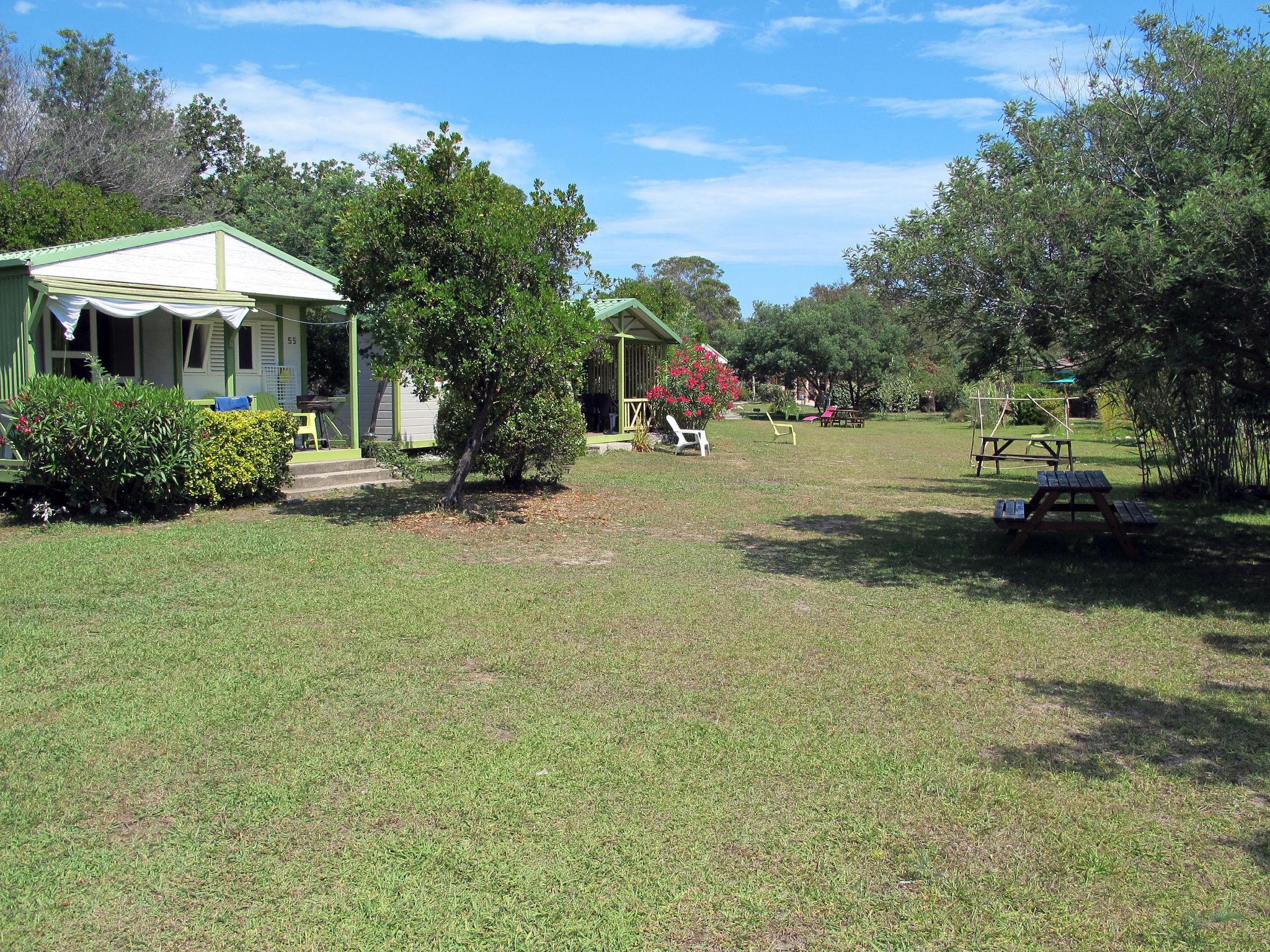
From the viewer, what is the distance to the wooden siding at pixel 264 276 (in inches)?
574

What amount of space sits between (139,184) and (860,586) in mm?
27801

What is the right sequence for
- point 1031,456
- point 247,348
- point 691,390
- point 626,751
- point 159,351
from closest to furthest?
point 626,751, point 159,351, point 247,348, point 1031,456, point 691,390

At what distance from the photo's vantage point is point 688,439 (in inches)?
933

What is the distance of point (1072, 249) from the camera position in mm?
7824

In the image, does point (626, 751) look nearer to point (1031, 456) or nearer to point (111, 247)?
point (111, 247)

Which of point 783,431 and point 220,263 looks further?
point 783,431

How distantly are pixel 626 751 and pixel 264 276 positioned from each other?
12.7 m

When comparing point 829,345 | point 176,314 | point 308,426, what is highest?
point 829,345

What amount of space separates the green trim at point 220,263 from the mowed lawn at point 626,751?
593 cm

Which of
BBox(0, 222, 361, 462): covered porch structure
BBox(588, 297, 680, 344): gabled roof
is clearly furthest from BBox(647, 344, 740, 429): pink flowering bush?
BBox(0, 222, 361, 462): covered porch structure

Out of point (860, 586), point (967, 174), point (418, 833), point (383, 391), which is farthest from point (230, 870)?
point (383, 391)

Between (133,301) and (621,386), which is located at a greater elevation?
(133,301)

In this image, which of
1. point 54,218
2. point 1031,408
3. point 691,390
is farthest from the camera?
point 1031,408

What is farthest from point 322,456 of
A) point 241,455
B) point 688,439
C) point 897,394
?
point 897,394
